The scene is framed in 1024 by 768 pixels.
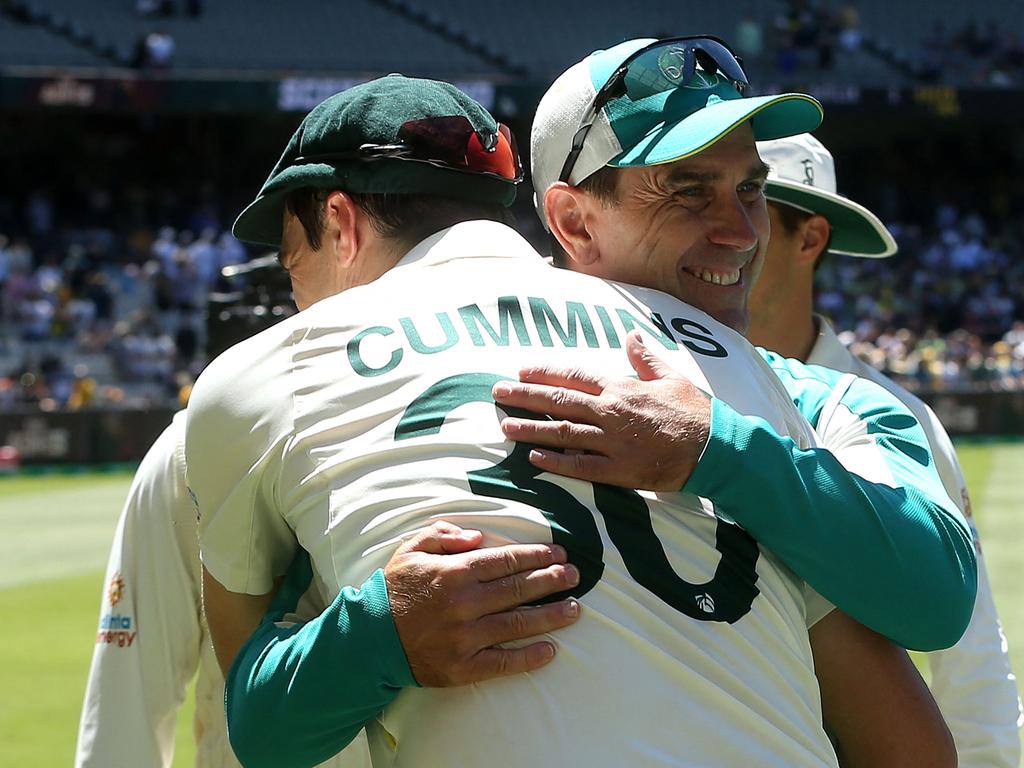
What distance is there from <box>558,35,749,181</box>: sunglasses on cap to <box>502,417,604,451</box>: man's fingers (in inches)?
22.2

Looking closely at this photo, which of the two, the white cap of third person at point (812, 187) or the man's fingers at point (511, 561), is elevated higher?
the man's fingers at point (511, 561)

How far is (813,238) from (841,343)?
272 mm

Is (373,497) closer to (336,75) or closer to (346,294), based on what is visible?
(346,294)

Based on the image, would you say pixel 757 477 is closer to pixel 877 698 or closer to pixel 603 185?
pixel 877 698

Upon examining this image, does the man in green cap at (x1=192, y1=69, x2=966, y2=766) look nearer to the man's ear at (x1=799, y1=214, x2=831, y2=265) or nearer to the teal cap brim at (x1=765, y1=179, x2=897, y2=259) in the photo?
the teal cap brim at (x1=765, y1=179, x2=897, y2=259)

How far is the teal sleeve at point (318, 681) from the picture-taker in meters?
1.70

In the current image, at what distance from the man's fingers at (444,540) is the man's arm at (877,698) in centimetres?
49

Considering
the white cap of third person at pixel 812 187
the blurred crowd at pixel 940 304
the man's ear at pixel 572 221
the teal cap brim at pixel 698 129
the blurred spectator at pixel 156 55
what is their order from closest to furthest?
the teal cap brim at pixel 698 129 → the man's ear at pixel 572 221 → the white cap of third person at pixel 812 187 → the blurred crowd at pixel 940 304 → the blurred spectator at pixel 156 55

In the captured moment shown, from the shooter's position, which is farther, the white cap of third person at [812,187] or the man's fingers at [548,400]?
the white cap of third person at [812,187]

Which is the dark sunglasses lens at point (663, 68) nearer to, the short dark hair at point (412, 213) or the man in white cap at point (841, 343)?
the short dark hair at point (412, 213)

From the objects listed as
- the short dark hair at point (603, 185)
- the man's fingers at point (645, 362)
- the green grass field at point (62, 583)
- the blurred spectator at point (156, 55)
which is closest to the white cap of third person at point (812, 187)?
the short dark hair at point (603, 185)

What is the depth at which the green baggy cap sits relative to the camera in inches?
81.2

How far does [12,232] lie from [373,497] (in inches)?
1107

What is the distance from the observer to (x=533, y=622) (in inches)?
66.0
